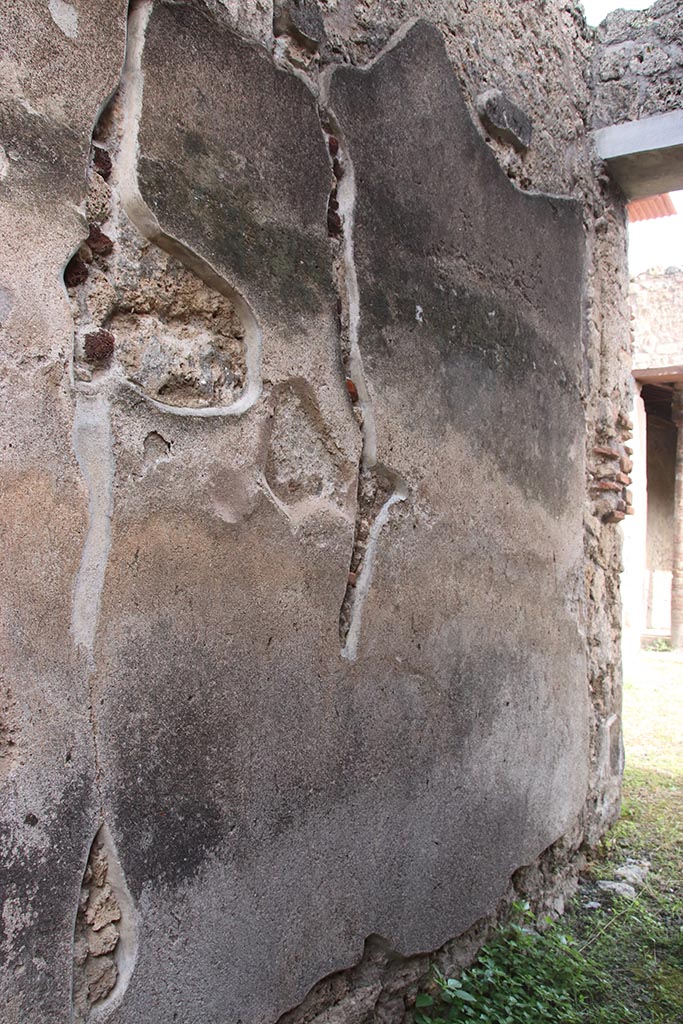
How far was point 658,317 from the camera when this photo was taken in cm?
1028

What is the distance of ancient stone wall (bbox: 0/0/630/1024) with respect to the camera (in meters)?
1.32

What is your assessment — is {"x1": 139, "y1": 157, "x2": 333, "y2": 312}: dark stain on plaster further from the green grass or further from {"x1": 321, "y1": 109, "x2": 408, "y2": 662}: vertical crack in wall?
the green grass

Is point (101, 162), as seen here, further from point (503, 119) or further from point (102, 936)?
point (503, 119)

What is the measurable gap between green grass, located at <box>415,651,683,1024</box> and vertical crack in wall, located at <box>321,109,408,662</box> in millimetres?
946

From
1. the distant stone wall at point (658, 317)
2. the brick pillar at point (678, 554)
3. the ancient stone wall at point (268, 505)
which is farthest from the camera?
the brick pillar at point (678, 554)

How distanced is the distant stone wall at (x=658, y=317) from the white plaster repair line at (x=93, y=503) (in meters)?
9.52

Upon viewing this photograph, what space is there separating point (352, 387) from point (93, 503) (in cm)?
71

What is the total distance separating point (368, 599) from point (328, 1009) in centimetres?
83

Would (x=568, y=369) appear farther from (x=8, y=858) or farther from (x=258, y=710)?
(x=8, y=858)

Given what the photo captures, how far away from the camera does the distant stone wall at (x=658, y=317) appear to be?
997 cm

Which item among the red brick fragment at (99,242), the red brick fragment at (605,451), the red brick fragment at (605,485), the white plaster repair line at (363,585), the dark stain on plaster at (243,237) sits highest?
the dark stain on plaster at (243,237)

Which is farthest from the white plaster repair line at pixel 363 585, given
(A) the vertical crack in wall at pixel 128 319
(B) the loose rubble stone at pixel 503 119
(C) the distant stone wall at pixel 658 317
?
(C) the distant stone wall at pixel 658 317

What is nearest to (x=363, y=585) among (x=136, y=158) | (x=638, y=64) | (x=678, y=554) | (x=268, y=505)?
(x=268, y=505)

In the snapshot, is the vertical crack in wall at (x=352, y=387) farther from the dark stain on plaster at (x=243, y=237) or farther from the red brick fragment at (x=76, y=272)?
the red brick fragment at (x=76, y=272)
